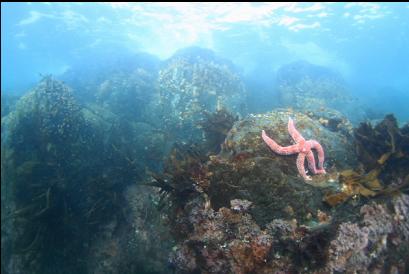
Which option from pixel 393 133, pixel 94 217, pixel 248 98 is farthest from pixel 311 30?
pixel 94 217

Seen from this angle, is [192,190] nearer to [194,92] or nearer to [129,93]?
[194,92]

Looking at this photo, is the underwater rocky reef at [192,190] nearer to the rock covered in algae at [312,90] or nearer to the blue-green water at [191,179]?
the blue-green water at [191,179]

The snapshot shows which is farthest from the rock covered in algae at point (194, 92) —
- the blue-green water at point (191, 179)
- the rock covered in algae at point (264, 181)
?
the rock covered in algae at point (264, 181)

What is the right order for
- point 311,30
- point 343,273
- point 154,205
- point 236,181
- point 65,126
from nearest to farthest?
point 343,273, point 236,181, point 154,205, point 65,126, point 311,30

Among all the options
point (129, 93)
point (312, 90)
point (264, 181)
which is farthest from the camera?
point (312, 90)

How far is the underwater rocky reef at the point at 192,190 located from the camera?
4.51 m

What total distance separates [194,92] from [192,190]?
11.5m

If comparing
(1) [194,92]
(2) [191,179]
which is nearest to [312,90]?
(1) [194,92]

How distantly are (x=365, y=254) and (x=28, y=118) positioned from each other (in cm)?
1149

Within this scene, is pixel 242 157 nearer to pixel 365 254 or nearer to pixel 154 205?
pixel 365 254

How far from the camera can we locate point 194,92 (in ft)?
53.7

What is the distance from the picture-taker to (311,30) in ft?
106

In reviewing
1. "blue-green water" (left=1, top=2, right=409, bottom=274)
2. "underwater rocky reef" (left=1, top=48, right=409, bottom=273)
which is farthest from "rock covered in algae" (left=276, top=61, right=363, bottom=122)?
"underwater rocky reef" (left=1, top=48, right=409, bottom=273)

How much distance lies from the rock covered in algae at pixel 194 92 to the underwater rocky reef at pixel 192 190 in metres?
0.09
